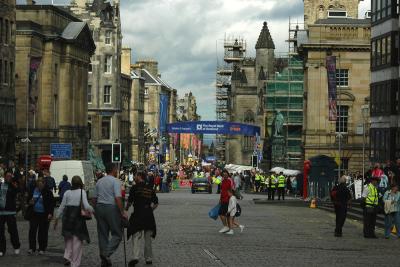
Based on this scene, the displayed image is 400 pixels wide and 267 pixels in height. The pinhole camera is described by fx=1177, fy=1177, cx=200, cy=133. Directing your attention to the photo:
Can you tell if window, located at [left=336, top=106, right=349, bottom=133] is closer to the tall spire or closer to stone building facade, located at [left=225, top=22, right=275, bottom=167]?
stone building facade, located at [left=225, top=22, right=275, bottom=167]

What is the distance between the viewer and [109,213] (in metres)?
19.6

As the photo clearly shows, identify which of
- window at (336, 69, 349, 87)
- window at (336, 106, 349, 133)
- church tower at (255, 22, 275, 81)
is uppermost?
church tower at (255, 22, 275, 81)

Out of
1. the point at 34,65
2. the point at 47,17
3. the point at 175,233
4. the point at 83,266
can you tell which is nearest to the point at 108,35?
the point at 47,17

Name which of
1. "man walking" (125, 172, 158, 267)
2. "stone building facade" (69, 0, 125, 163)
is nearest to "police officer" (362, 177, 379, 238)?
"man walking" (125, 172, 158, 267)

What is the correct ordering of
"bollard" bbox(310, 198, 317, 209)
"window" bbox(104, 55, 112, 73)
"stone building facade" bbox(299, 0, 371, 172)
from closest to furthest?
"bollard" bbox(310, 198, 317, 209) < "stone building facade" bbox(299, 0, 371, 172) < "window" bbox(104, 55, 112, 73)

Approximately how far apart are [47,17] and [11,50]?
2868cm

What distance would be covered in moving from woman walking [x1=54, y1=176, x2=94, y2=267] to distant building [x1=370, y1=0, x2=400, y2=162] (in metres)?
31.9

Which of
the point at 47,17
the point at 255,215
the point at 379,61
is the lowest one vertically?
the point at 255,215

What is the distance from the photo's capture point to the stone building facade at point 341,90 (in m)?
82.8

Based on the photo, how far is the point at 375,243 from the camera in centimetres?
2775

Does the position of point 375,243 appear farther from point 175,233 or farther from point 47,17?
point 47,17

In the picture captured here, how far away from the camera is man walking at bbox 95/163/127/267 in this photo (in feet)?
64.0

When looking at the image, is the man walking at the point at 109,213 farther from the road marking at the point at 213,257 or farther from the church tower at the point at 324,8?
the church tower at the point at 324,8

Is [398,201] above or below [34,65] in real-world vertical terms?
below
